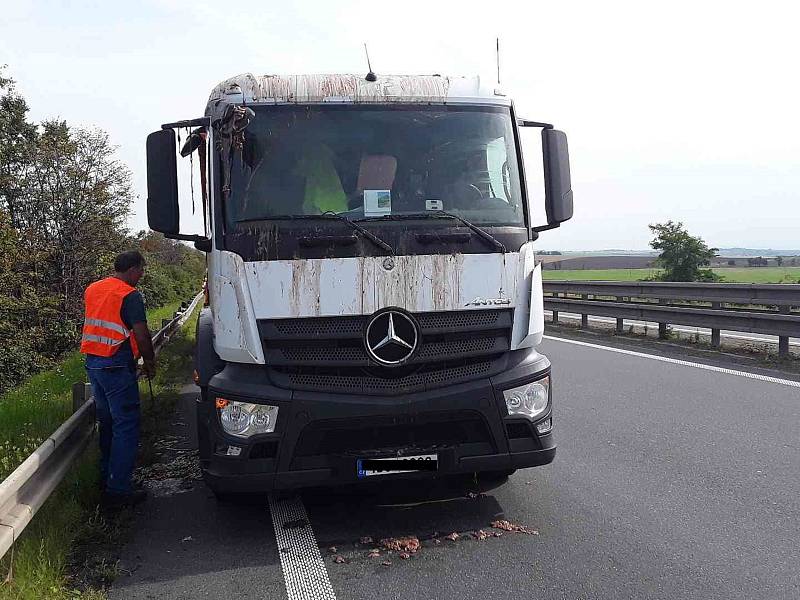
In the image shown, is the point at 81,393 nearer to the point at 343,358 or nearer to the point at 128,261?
the point at 128,261

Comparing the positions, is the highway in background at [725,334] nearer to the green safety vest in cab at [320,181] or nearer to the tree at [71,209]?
the green safety vest in cab at [320,181]

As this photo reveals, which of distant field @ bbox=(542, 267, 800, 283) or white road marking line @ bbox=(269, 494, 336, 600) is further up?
distant field @ bbox=(542, 267, 800, 283)

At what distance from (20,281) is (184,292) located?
24.7 meters

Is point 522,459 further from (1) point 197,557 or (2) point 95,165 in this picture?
(2) point 95,165

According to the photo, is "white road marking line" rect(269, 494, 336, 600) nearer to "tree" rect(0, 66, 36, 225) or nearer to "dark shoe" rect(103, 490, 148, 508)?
"dark shoe" rect(103, 490, 148, 508)

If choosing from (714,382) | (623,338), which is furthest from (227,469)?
(623,338)

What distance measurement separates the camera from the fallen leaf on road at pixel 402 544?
4207 millimetres

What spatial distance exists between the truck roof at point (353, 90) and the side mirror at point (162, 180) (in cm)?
40

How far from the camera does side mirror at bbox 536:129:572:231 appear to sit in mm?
5152

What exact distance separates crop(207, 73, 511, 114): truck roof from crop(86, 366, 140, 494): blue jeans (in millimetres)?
1957

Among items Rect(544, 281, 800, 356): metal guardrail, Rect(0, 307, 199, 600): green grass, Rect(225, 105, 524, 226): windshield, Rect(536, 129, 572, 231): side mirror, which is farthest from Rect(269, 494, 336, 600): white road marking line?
Rect(544, 281, 800, 356): metal guardrail

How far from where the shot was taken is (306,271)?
169 inches

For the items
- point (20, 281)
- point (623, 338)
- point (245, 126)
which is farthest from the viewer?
point (20, 281)

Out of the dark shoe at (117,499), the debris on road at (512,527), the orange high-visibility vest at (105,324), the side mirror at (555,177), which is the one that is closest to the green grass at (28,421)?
the dark shoe at (117,499)
